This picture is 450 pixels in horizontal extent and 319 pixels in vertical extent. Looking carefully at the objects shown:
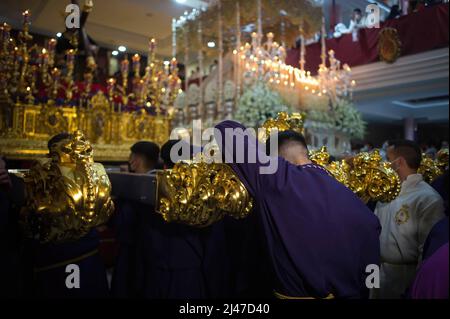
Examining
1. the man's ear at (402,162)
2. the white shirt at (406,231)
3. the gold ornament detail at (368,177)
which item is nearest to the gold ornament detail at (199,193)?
the gold ornament detail at (368,177)

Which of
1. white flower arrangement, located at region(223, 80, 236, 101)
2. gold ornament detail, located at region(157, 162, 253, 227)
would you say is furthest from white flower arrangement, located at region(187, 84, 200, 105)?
gold ornament detail, located at region(157, 162, 253, 227)

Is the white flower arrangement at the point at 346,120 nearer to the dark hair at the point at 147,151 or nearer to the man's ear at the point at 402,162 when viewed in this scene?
the man's ear at the point at 402,162

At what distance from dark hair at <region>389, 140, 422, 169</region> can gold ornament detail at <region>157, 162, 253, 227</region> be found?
1601 mm

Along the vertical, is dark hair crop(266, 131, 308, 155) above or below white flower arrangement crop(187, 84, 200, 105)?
below

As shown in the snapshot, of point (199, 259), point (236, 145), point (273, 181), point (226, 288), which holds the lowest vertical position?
point (226, 288)

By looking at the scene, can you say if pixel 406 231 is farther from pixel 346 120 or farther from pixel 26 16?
pixel 346 120

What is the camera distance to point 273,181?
1.28 metres

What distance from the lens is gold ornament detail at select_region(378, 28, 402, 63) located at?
223 inches

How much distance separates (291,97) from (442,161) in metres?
3.40

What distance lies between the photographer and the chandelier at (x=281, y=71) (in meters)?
5.93

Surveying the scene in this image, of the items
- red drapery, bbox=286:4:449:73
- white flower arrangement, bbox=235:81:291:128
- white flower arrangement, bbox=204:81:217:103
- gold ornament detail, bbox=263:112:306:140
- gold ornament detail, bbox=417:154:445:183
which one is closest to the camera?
gold ornament detail, bbox=263:112:306:140

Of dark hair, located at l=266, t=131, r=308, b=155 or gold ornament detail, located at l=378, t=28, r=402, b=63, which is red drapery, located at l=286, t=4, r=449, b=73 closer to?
gold ornament detail, located at l=378, t=28, r=402, b=63
